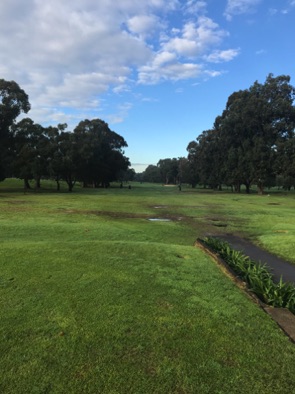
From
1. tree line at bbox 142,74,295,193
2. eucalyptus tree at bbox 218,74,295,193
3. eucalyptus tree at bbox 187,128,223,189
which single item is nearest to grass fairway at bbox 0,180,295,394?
tree line at bbox 142,74,295,193

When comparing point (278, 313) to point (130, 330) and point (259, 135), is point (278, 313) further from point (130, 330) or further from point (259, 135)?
point (259, 135)

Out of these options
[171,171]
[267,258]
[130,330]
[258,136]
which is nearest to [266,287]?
[130,330]

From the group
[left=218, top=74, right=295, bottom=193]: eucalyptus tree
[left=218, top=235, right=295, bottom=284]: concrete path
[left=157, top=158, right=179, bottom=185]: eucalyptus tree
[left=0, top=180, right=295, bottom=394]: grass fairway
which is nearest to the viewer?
[left=0, top=180, right=295, bottom=394]: grass fairway

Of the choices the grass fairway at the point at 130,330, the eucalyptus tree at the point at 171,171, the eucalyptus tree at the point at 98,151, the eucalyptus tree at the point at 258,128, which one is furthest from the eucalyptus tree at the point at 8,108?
the eucalyptus tree at the point at 171,171

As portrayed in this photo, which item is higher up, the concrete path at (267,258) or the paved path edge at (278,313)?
the paved path edge at (278,313)

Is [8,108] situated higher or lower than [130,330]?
higher

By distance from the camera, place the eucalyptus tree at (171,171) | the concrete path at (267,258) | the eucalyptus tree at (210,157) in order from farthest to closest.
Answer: the eucalyptus tree at (171,171) → the eucalyptus tree at (210,157) → the concrete path at (267,258)

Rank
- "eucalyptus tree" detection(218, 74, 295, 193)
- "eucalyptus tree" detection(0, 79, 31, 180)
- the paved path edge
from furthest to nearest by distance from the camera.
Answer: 1. "eucalyptus tree" detection(218, 74, 295, 193)
2. "eucalyptus tree" detection(0, 79, 31, 180)
3. the paved path edge

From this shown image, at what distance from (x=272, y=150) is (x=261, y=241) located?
41.0 meters

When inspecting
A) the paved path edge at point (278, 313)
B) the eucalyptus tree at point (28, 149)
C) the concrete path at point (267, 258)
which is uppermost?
the eucalyptus tree at point (28, 149)

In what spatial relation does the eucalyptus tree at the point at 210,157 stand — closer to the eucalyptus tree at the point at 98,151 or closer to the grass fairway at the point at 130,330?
the eucalyptus tree at the point at 98,151

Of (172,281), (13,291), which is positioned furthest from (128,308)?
(13,291)

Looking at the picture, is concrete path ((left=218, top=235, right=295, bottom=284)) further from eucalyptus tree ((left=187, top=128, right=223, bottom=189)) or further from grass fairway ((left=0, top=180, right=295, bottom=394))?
eucalyptus tree ((left=187, top=128, right=223, bottom=189))

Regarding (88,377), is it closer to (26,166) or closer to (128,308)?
(128,308)
